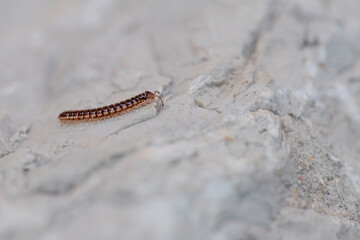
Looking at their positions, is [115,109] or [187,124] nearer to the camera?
[187,124]

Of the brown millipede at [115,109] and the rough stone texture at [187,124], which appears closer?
the rough stone texture at [187,124]

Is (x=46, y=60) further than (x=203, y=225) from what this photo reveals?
Yes

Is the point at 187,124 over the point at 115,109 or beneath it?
beneath

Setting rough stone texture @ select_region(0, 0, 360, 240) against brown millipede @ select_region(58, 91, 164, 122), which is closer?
rough stone texture @ select_region(0, 0, 360, 240)

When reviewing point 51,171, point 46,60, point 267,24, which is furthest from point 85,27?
point 51,171

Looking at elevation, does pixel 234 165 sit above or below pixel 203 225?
above

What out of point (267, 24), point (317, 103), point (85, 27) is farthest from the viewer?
Result: point (85, 27)

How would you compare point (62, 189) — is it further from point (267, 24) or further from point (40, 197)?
point (267, 24)

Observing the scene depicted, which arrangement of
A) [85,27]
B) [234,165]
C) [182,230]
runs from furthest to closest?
[85,27], [234,165], [182,230]
